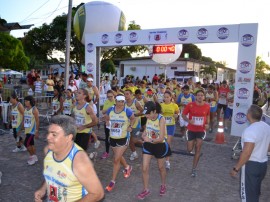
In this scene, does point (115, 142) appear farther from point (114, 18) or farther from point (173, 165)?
point (114, 18)

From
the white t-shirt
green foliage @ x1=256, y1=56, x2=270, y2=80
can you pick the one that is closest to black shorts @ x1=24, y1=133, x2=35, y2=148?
the white t-shirt

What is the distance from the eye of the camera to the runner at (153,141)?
4.99m

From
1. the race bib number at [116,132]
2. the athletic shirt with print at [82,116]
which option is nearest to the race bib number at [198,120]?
the race bib number at [116,132]

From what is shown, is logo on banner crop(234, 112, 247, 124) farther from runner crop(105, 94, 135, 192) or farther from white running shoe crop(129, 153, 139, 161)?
runner crop(105, 94, 135, 192)

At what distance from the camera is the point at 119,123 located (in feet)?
18.7

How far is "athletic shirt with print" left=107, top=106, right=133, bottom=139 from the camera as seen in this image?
18.6 ft

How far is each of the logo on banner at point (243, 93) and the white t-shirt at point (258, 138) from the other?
617cm

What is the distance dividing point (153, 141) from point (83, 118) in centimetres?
182

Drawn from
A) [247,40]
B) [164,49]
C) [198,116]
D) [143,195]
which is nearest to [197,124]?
[198,116]

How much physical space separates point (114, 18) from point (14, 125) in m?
7.74

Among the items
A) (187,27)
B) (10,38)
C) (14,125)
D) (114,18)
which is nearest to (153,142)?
(14,125)

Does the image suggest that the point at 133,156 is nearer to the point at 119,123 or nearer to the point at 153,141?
the point at 119,123

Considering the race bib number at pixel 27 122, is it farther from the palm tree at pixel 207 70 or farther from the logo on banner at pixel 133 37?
the palm tree at pixel 207 70

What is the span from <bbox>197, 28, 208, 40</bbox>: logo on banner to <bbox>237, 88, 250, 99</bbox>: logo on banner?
7.56 feet
